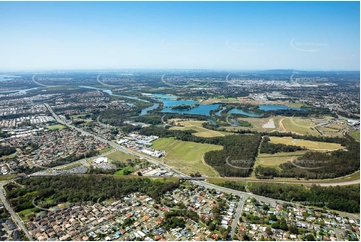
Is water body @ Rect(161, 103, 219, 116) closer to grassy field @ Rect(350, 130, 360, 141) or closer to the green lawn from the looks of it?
grassy field @ Rect(350, 130, 360, 141)

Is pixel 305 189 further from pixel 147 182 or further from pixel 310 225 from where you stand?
pixel 147 182

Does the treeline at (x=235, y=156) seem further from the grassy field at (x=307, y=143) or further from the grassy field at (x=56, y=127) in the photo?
the grassy field at (x=56, y=127)

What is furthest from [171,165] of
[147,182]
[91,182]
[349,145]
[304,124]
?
[304,124]

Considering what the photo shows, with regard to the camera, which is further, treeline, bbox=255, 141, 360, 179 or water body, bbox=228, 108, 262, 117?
water body, bbox=228, 108, 262, 117

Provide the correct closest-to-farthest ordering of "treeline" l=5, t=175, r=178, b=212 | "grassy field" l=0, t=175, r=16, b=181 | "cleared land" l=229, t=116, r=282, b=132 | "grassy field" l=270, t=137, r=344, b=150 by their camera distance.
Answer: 1. "treeline" l=5, t=175, r=178, b=212
2. "grassy field" l=0, t=175, r=16, b=181
3. "grassy field" l=270, t=137, r=344, b=150
4. "cleared land" l=229, t=116, r=282, b=132

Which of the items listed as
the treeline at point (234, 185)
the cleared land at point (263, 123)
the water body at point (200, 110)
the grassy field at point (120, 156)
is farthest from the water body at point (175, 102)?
the treeline at point (234, 185)

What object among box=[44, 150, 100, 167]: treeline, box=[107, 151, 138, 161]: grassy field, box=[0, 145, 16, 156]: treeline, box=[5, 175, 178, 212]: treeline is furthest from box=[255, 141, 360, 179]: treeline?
box=[0, 145, 16, 156]: treeline
